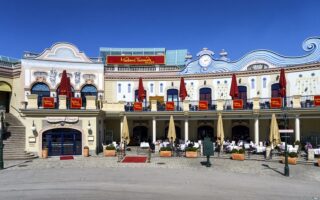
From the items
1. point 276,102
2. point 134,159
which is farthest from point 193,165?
point 276,102

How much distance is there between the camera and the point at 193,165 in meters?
21.6

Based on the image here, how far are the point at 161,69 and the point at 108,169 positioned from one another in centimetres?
1735

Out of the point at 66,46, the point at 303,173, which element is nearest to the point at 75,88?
the point at 66,46

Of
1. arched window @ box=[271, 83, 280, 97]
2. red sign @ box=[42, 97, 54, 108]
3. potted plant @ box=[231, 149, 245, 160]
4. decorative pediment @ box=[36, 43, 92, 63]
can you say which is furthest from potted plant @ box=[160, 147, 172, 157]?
decorative pediment @ box=[36, 43, 92, 63]

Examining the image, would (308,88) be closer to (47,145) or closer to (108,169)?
(108,169)

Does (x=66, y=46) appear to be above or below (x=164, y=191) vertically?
above

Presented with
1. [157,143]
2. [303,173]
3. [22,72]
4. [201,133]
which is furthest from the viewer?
[201,133]

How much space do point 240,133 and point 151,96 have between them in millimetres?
10396

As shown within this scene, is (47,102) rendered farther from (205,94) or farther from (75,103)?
(205,94)

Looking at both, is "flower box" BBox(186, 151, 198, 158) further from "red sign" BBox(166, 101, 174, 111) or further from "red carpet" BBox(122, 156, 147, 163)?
"red sign" BBox(166, 101, 174, 111)

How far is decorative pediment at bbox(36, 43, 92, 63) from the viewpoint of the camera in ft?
104

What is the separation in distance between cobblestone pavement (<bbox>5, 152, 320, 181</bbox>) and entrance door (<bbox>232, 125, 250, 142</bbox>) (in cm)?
764

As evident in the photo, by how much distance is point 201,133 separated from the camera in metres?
33.0

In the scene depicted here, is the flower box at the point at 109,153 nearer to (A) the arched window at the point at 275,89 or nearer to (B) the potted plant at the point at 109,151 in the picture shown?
(B) the potted plant at the point at 109,151
